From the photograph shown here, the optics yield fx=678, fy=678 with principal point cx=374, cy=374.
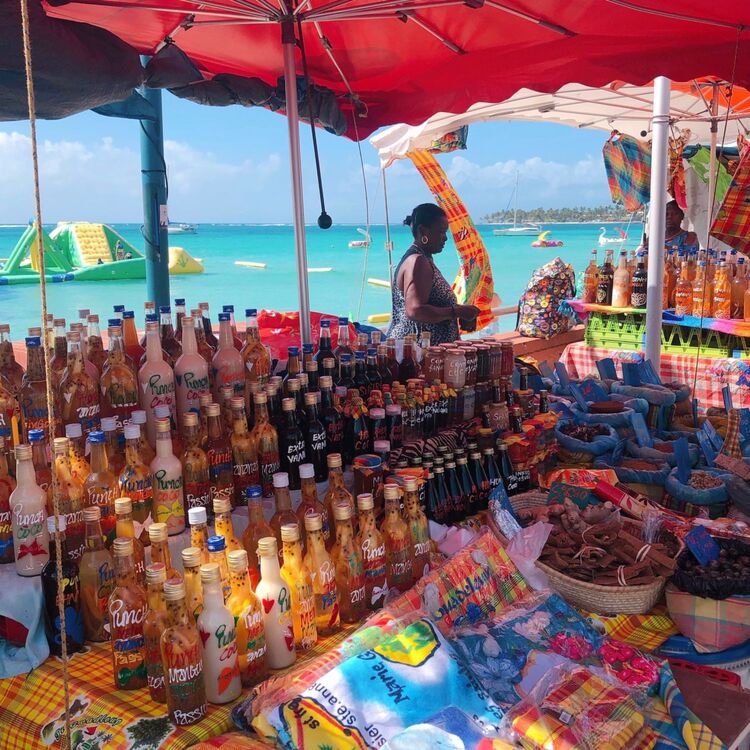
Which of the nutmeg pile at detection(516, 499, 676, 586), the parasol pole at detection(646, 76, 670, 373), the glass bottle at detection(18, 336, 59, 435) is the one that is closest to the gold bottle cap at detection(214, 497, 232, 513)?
the glass bottle at detection(18, 336, 59, 435)

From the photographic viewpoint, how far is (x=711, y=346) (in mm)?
5070

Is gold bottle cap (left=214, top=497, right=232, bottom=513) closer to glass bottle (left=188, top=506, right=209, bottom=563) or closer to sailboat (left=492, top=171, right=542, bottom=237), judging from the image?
glass bottle (left=188, top=506, right=209, bottom=563)

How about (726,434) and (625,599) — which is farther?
(726,434)

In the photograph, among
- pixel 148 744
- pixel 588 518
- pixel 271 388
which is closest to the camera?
pixel 148 744

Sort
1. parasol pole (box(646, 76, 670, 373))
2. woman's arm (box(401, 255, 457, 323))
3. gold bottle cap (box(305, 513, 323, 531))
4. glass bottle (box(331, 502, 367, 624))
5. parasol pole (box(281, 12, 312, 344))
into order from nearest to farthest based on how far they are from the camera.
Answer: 1. gold bottle cap (box(305, 513, 323, 531))
2. glass bottle (box(331, 502, 367, 624))
3. parasol pole (box(281, 12, 312, 344))
4. woman's arm (box(401, 255, 457, 323))
5. parasol pole (box(646, 76, 670, 373))

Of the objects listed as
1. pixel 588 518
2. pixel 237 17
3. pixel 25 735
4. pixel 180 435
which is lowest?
pixel 25 735

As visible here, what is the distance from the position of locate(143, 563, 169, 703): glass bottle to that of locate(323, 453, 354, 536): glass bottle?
54 centimetres

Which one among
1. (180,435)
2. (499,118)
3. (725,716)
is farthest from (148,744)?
(499,118)

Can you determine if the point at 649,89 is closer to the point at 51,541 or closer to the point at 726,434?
the point at 726,434

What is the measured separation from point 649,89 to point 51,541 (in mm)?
7258

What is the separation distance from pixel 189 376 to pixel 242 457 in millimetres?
302

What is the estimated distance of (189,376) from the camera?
2.04 metres

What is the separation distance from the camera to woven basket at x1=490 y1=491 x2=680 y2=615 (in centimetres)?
189

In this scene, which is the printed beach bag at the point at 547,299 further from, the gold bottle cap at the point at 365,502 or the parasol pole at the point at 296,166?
the gold bottle cap at the point at 365,502
